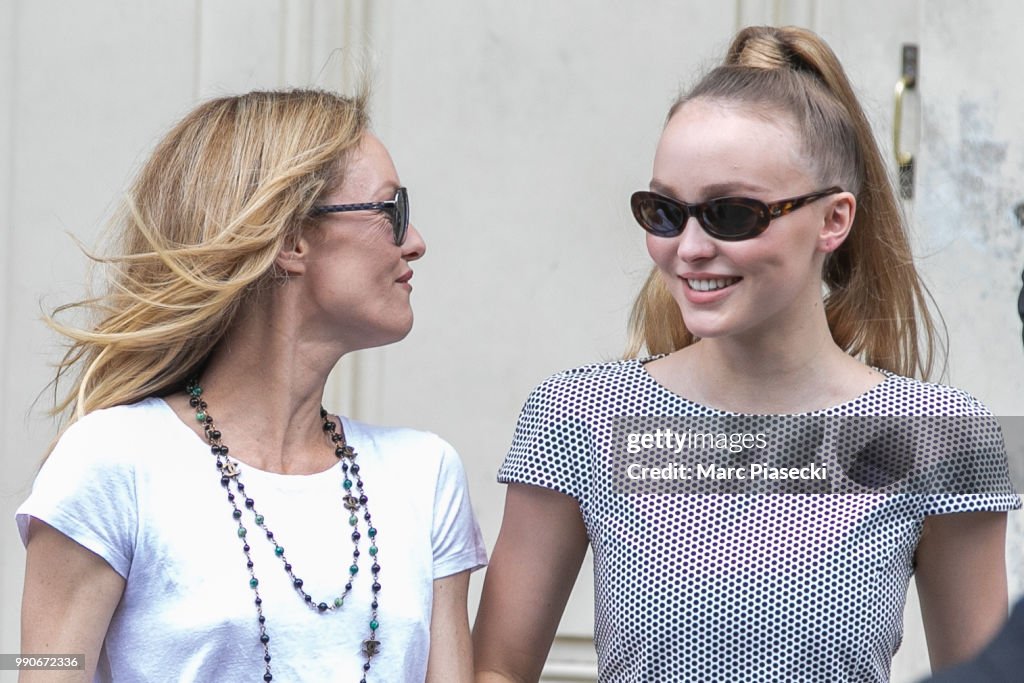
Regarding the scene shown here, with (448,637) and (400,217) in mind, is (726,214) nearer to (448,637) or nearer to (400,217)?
(400,217)

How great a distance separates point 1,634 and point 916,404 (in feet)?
5.71

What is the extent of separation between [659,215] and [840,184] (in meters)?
0.23

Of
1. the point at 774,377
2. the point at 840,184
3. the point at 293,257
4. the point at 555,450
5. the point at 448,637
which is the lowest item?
the point at 448,637

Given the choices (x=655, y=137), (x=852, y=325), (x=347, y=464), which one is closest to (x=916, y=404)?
(x=852, y=325)

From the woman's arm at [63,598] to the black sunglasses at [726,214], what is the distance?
76 centimetres

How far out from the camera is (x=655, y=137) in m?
2.81

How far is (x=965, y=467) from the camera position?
194cm

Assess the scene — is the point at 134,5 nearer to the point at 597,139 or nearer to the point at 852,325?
the point at 597,139

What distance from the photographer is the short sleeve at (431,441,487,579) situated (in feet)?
6.51

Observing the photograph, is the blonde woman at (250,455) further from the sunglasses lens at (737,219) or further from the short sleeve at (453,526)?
the sunglasses lens at (737,219)

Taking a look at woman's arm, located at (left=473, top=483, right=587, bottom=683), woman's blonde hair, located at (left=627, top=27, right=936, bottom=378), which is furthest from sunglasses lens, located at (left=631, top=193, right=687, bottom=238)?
woman's arm, located at (left=473, top=483, right=587, bottom=683)

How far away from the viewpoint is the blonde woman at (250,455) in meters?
1.77

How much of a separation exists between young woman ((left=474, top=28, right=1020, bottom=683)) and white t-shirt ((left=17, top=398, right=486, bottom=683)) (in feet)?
0.58

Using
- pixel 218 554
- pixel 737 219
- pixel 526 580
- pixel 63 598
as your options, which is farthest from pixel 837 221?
pixel 63 598
